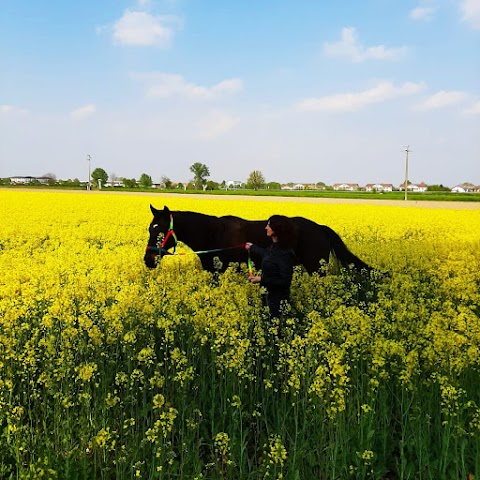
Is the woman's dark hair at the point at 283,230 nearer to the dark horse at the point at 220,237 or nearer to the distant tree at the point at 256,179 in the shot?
the dark horse at the point at 220,237

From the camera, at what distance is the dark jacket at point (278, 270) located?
6.49m

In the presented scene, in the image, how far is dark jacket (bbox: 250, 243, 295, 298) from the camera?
6488 mm

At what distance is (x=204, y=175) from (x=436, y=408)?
192 m

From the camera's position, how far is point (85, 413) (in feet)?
15.5

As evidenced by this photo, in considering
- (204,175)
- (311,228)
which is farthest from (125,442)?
(204,175)

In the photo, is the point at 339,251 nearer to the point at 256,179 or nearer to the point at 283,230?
the point at 283,230

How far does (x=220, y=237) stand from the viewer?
8.87 meters

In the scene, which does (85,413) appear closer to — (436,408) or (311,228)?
(436,408)

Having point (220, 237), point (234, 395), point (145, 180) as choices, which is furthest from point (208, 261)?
point (145, 180)

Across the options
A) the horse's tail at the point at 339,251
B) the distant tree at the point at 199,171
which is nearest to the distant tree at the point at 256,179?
the distant tree at the point at 199,171

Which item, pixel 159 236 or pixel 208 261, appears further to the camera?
pixel 208 261

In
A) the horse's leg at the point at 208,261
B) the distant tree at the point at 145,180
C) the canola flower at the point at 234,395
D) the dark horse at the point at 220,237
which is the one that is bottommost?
the canola flower at the point at 234,395

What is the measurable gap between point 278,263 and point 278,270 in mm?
96

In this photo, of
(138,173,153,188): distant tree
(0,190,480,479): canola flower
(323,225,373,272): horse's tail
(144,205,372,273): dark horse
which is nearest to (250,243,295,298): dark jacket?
(0,190,480,479): canola flower
